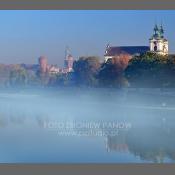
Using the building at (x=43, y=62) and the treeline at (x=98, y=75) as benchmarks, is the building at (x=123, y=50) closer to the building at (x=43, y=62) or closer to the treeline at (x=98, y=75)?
the treeline at (x=98, y=75)

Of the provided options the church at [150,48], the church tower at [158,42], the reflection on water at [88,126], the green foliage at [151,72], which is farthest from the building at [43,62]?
the church tower at [158,42]

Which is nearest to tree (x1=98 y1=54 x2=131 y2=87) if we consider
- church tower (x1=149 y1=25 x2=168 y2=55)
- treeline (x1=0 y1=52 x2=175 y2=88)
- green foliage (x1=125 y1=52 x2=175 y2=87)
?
treeline (x1=0 y1=52 x2=175 y2=88)

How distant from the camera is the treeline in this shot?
8.92 m

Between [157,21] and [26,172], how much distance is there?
315 centimetres

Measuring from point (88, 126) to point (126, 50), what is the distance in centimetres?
152

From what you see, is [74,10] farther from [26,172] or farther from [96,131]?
[26,172]

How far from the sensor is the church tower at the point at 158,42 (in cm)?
867

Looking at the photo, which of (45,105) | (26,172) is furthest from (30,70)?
(26,172)

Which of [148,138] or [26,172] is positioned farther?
[148,138]

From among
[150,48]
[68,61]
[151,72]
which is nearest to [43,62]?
[68,61]

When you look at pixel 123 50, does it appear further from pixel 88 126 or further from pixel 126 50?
pixel 88 126

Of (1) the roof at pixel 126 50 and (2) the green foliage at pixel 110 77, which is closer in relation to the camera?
(1) the roof at pixel 126 50

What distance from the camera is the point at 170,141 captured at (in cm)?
840

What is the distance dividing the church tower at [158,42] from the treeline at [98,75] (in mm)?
161
